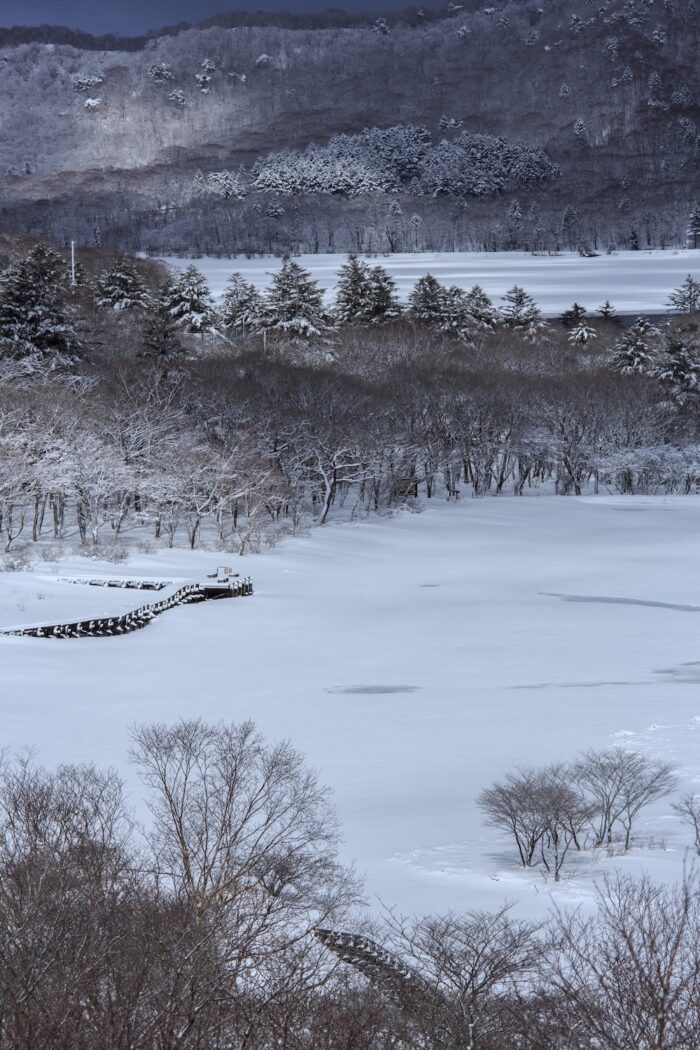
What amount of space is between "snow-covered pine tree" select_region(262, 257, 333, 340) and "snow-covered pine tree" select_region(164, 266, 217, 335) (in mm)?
5688

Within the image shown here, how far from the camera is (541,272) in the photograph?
11994 centimetres

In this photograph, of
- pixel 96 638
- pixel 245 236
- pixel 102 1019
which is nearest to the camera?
pixel 102 1019

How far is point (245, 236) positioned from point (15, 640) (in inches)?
4663

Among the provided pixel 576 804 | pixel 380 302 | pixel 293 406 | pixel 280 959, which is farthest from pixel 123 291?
pixel 280 959

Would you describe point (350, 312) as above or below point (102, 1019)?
above

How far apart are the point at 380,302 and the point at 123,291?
20.8 metres

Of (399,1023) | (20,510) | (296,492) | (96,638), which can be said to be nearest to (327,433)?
(296,492)

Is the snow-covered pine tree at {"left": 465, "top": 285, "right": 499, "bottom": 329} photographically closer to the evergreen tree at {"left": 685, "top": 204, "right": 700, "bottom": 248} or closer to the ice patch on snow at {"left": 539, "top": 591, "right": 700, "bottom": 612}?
the ice patch on snow at {"left": 539, "top": 591, "right": 700, "bottom": 612}

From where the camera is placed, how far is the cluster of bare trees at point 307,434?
151 feet

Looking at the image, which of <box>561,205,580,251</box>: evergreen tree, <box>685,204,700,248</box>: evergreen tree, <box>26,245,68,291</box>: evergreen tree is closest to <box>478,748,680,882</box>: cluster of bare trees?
<box>26,245,68,291</box>: evergreen tree

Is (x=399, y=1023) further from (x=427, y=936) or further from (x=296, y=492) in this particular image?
(x=296, y=492)

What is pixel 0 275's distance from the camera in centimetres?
6431

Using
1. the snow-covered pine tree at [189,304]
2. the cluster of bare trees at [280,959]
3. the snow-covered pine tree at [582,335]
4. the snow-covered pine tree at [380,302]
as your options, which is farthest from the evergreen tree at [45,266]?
the snow-covered pine tree at [582,335]

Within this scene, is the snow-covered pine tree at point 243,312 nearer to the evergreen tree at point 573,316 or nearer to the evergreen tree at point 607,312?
the evergreen tree at point 573,316
